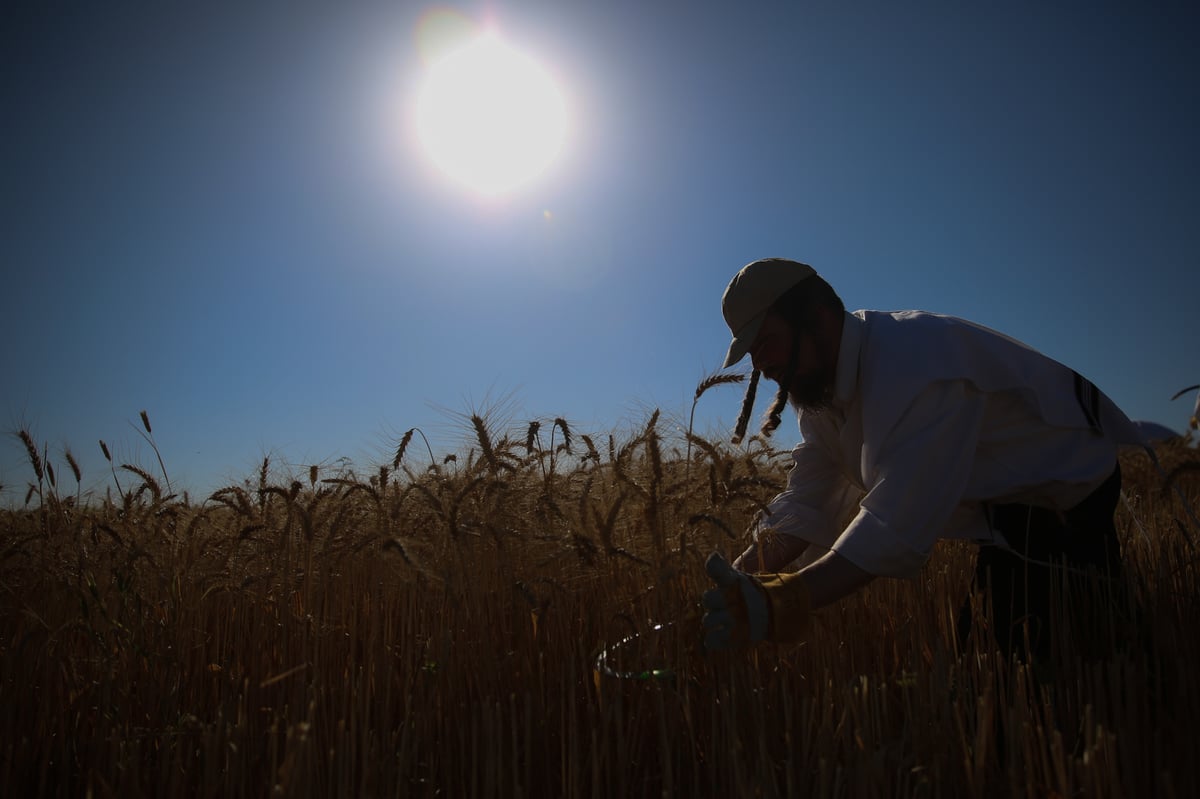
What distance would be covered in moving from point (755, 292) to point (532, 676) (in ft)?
4.95

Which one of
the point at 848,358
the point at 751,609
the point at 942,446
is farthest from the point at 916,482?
the point at 751,609

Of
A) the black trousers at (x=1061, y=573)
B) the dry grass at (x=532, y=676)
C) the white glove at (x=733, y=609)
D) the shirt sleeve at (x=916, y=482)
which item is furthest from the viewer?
the black trousers at (x=1061, y=573)

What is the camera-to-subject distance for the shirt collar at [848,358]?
85.4 inches

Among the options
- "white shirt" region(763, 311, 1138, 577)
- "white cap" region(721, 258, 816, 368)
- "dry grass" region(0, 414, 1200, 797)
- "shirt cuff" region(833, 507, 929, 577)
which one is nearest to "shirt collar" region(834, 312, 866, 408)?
"white shirt" region(763, 311, 1138, 577)

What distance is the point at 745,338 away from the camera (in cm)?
226

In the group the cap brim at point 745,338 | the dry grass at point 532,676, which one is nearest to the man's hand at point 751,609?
the dry grass at point 532,676

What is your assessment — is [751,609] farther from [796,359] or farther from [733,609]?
[796,359]

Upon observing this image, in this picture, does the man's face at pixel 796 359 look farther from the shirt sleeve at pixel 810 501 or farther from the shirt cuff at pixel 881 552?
the shirt cuff at pixel 881 552

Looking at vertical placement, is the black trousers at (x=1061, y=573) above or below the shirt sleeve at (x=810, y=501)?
below

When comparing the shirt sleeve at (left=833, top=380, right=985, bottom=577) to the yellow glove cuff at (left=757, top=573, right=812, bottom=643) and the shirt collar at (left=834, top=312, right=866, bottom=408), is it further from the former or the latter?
the shirt collar at (left=834, top=312, right=866, bottom=408)

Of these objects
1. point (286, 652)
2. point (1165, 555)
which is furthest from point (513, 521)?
point (1165, 555)

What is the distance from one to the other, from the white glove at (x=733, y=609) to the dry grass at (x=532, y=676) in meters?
0.18

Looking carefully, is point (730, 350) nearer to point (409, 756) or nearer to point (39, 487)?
point (409, 756)

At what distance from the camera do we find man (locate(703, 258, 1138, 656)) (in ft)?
6.00
